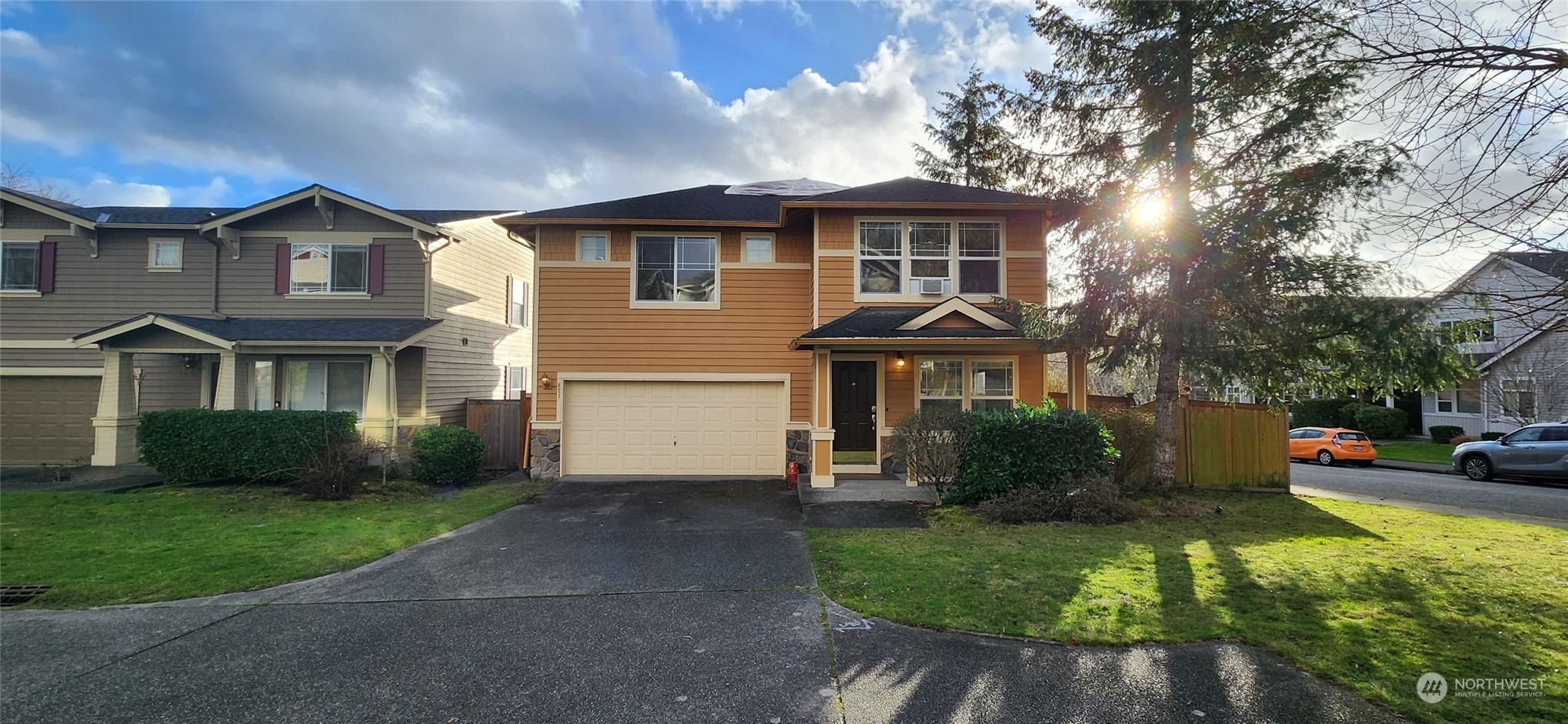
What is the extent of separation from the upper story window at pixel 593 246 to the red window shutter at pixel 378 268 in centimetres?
481

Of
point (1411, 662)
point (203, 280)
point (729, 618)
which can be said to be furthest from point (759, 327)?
point (203, 280)

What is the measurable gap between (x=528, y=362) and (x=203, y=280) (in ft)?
23.9

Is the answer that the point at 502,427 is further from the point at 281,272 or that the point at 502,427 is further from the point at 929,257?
the point at 929,257

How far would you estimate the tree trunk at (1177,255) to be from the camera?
320 inches

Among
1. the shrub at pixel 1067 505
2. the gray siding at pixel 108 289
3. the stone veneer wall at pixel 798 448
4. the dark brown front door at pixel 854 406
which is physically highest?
the gray siding at pixel 108 289

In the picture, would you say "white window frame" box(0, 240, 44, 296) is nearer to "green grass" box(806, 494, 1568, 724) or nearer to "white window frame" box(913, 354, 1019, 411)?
"green grass" box(806, 494, 1568, 724)

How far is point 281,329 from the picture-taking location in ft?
39.2

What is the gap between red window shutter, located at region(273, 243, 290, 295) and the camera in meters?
12.8

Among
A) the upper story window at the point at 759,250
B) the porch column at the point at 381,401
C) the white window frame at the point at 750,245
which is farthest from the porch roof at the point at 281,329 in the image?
the upper story window at the point at 759,250

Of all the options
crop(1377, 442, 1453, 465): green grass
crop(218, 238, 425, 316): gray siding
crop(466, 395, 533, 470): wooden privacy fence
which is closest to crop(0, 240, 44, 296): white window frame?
crop(218, 238, 425, 316): gray siding

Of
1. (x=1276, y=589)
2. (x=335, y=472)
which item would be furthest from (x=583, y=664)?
(x=335, y=472)

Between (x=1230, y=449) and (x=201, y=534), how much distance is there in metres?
15.7

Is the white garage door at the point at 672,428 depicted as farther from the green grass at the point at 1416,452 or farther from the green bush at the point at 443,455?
the green grass at the point at 1416,452

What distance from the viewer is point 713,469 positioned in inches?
455
